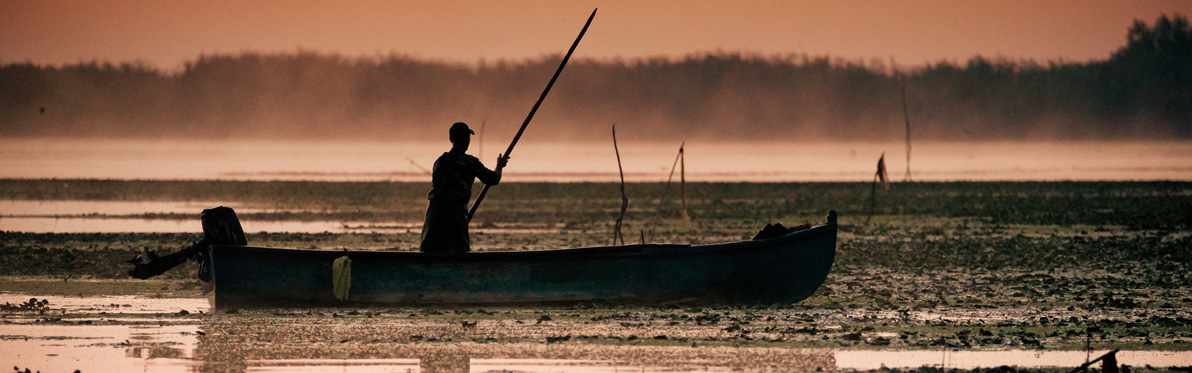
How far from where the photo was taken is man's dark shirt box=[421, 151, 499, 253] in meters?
12.8

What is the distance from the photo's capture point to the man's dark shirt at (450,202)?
12.8 m

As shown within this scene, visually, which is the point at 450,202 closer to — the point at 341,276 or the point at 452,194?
the point at 452,194

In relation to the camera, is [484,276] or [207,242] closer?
[484,276]

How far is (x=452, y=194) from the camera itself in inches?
507

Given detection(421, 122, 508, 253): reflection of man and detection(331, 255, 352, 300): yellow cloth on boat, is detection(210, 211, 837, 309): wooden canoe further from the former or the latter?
detection(421, 122, 508, 253): reflection of man

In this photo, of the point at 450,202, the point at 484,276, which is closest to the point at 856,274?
the point at 484,276

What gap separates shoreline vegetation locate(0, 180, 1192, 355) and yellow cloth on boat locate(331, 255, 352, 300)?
226 mm

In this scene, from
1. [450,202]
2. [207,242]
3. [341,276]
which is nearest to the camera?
[341,276]

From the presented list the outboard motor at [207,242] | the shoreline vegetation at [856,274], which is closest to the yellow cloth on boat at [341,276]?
the shoreline vegetation at [856,274]

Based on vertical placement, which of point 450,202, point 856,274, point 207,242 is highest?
point 450,202

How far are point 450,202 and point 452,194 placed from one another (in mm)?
86

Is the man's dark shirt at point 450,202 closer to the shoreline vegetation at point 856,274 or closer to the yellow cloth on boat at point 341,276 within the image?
the shoreline vegetation at point 856,274

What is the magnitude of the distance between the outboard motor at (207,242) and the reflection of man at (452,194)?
1785 millimetres

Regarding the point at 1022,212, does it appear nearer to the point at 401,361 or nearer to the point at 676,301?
the point at 676,301
